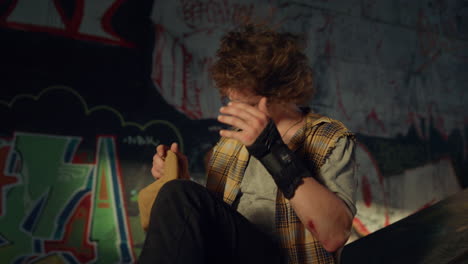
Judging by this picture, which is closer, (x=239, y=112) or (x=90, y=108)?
(x=239, y=112)

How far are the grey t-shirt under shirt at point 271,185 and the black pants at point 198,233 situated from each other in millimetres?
159

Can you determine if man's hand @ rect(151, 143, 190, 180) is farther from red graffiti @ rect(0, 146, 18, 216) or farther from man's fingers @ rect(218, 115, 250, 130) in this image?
red graffiti @ rect(0, 146, 18, 216)

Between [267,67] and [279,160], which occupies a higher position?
[267,67]

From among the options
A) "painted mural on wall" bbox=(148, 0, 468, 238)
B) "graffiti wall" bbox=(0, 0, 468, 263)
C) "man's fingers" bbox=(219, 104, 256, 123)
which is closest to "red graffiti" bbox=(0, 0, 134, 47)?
"graffiti wall" bbox=(0, 0, 468, 263)

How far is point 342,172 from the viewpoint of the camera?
1432 mm

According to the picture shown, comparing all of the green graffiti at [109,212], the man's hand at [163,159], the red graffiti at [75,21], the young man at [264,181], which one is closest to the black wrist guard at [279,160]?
the young man at [264,181]

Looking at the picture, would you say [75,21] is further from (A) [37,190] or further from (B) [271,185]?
(B) [271,185]

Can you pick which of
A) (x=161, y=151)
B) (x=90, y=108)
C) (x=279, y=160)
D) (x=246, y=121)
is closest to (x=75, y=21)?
(x=90, y=108)

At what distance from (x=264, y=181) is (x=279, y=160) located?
38cm

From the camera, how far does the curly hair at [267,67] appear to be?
162 centimetres

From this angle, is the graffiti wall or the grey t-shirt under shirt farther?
the graffiti wall

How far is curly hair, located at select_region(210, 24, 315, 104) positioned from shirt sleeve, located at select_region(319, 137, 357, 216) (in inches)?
12.8

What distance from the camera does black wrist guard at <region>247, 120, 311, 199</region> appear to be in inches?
50.3

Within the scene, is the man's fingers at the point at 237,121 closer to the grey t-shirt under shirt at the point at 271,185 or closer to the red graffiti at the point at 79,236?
the grey t-shirt under shirt at the point at 271,185
